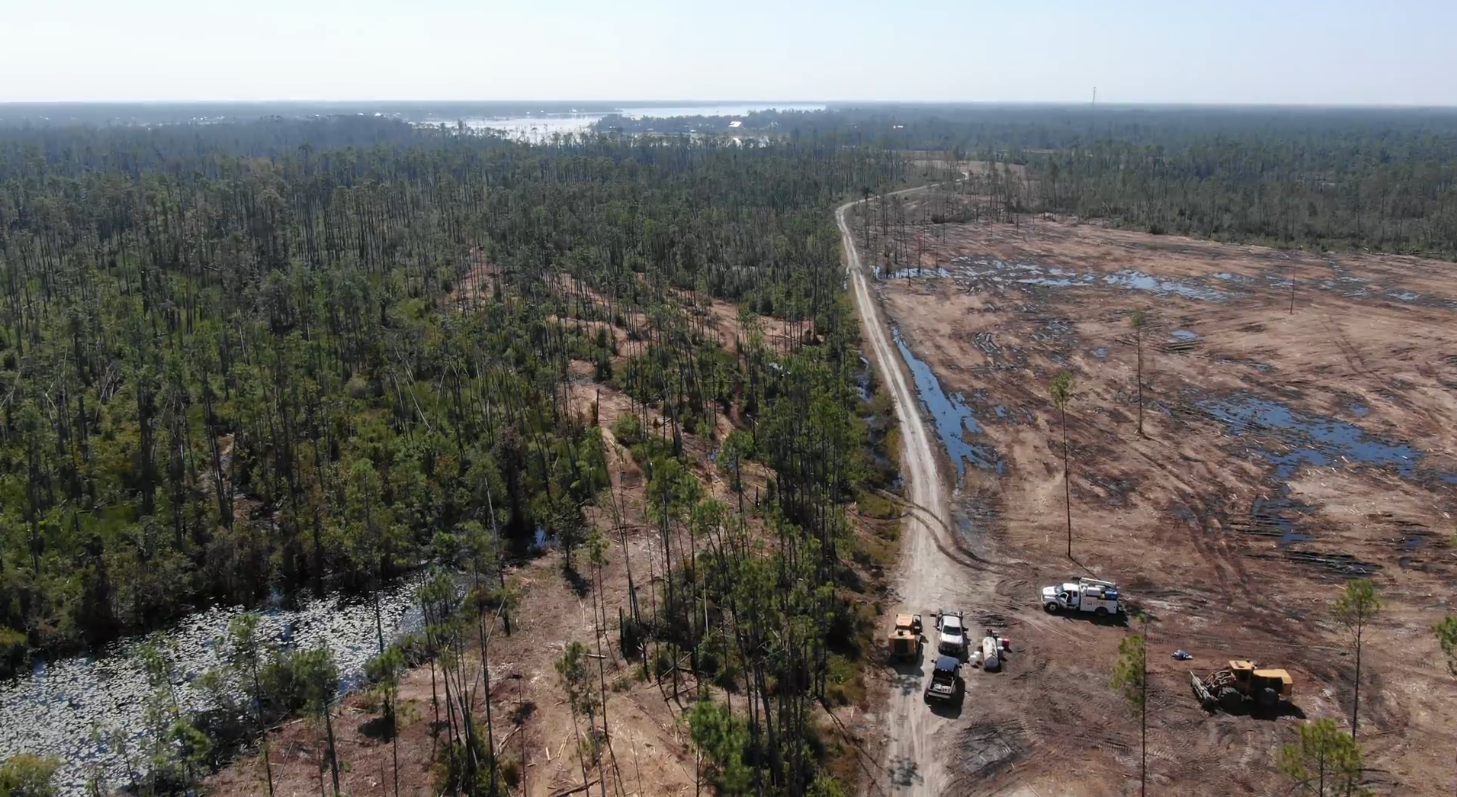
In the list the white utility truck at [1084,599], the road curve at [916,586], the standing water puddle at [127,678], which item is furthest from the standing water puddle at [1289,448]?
the standing water puddle at [127,678]

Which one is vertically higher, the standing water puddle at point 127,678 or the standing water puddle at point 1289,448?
the standing water puddle at point 1289,448

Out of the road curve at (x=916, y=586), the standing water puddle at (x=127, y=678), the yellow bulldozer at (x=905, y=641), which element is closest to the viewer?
the road curve at (x=916, y=586)

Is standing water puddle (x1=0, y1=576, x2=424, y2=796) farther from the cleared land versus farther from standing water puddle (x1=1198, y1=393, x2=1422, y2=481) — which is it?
standing water puddle (x1=1198, y1=393, x2=1422, y2=481)

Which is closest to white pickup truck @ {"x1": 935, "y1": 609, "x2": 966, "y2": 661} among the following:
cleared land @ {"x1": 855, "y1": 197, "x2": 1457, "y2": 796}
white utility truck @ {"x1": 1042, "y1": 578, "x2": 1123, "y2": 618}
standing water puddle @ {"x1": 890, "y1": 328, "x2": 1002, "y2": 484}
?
cleared land @ {"x1": 855, "y1": 197, "x2": 1457, "y2": 796}

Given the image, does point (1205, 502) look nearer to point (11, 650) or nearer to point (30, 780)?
point (30, 780)

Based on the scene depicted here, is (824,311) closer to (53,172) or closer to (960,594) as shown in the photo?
(960,594)

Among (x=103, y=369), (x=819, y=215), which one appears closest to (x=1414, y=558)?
(x=103, y=369)

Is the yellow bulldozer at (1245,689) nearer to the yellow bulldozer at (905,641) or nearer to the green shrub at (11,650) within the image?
the yellow bulldozer at (905,641)
